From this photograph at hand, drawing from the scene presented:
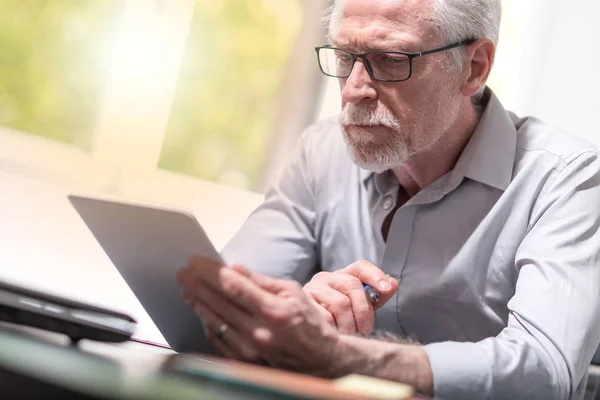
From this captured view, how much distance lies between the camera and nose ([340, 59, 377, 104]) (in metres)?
1.48

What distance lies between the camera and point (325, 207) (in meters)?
1.68

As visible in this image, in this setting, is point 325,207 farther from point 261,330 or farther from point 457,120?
point 261,330

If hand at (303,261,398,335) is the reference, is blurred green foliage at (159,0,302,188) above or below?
above

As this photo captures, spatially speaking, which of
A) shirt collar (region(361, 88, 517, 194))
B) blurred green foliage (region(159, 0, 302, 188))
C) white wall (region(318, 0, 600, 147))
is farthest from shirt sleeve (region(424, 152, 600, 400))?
white wall (region(318, 0, 600, 147))

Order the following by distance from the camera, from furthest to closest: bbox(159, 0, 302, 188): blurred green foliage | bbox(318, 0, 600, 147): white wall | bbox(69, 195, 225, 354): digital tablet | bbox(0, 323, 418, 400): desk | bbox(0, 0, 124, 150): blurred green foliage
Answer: bbox(318, 0, 600, 147): white wall < bbox(159, 0, 302, 188): blurred green foliage < bbox(0, 0, 124, 150): blurred green foliage < bbox(69, 195, 225, 354): digital tablet < bbox(0, 323, 418, 400): desk

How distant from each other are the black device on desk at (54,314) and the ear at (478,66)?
1.00 metres

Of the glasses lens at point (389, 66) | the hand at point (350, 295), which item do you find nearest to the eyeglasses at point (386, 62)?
the glasses lens at point (389, 66)

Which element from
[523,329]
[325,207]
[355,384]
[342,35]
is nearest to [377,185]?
[325,207]

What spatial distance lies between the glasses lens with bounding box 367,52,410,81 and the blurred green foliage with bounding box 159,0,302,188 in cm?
96

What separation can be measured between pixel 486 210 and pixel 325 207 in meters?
0.37

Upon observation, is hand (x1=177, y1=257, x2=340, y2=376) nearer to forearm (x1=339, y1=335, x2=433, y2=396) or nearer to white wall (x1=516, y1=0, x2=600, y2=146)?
forearm (x1=339, y1=335, x2=433, y2=396)

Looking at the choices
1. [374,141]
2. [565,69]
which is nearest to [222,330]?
[374,141]

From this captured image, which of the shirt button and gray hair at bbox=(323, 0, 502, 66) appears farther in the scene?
the shirt button

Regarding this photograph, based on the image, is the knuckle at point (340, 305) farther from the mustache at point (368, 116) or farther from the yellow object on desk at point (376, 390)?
the yellow object on desk at point (376, 390)
